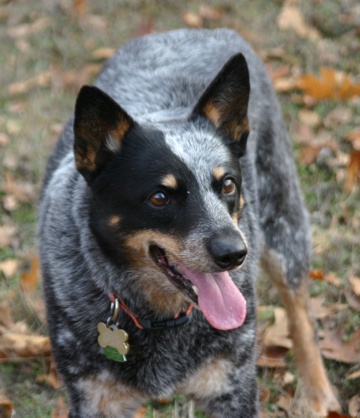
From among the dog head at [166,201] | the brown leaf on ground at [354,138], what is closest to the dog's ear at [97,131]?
the dog head at [166,201]

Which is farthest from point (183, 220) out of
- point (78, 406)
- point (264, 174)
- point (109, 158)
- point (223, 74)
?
point (264, 174)

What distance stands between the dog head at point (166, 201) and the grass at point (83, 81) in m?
1.17

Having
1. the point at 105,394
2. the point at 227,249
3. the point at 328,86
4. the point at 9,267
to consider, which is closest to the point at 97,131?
the point at 227,249

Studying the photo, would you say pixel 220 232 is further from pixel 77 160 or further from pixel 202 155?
pixel 77 160

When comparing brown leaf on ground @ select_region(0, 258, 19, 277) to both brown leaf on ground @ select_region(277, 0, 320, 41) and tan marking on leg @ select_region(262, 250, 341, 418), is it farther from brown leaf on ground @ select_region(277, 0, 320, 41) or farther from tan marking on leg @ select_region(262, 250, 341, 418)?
brown leaf on ground @ select_region(277, 0, 320, 41)

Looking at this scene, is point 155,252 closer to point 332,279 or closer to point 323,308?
point 323,308

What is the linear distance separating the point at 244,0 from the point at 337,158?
266cm

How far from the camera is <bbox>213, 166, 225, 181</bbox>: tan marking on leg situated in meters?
3.28

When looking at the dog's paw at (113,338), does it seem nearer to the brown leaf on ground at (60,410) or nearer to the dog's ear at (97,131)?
the dog's ear at (97,131)

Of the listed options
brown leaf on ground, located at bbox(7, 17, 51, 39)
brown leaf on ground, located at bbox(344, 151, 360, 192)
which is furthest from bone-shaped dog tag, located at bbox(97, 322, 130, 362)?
brown leaf on ground, located at bbox(7, 17, 51, 39)

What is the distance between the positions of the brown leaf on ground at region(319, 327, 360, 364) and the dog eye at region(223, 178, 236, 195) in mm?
1676

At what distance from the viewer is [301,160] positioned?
6.12 m

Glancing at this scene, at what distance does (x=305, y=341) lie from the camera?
461 cm

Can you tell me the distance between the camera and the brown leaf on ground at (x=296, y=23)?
24.8ft
